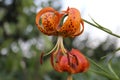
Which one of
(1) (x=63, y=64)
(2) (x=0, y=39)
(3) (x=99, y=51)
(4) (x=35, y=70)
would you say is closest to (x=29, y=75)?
(4) (x=35, y=70)

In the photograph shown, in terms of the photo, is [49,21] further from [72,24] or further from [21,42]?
[21,42]

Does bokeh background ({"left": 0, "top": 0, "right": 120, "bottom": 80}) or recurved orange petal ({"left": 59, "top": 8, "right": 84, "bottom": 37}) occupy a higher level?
recurved orange petal ({"left": 59, "top": 8, "right": 84, "bottom": 37})

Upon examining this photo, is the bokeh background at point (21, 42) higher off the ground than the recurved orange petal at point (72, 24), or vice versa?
the recurved orange petal at point (72, 24)

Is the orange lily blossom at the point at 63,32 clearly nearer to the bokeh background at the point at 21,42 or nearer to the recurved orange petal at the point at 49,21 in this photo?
the recurved orange petal at the point at 49,21

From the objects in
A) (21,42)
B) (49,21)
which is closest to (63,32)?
(49,21)

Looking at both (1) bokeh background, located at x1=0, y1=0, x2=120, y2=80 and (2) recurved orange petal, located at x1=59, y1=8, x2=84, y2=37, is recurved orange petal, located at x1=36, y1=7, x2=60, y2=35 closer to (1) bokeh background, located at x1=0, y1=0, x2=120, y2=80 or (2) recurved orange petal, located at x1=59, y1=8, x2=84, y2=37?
(2) recurved orange petal, located at x1=59, y1=8, x2=84, y2=37

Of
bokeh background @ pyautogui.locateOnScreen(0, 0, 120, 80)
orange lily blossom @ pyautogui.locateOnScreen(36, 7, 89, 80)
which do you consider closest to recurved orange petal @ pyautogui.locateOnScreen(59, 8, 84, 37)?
orange lily blossom @ pyautogui.locateOnScreen(36, 7, 89, 80)

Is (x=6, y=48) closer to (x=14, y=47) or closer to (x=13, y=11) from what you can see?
(x=14, y=47)

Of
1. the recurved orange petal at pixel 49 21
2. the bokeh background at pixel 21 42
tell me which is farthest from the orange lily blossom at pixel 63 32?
the bokeh background at pixel 21 42
